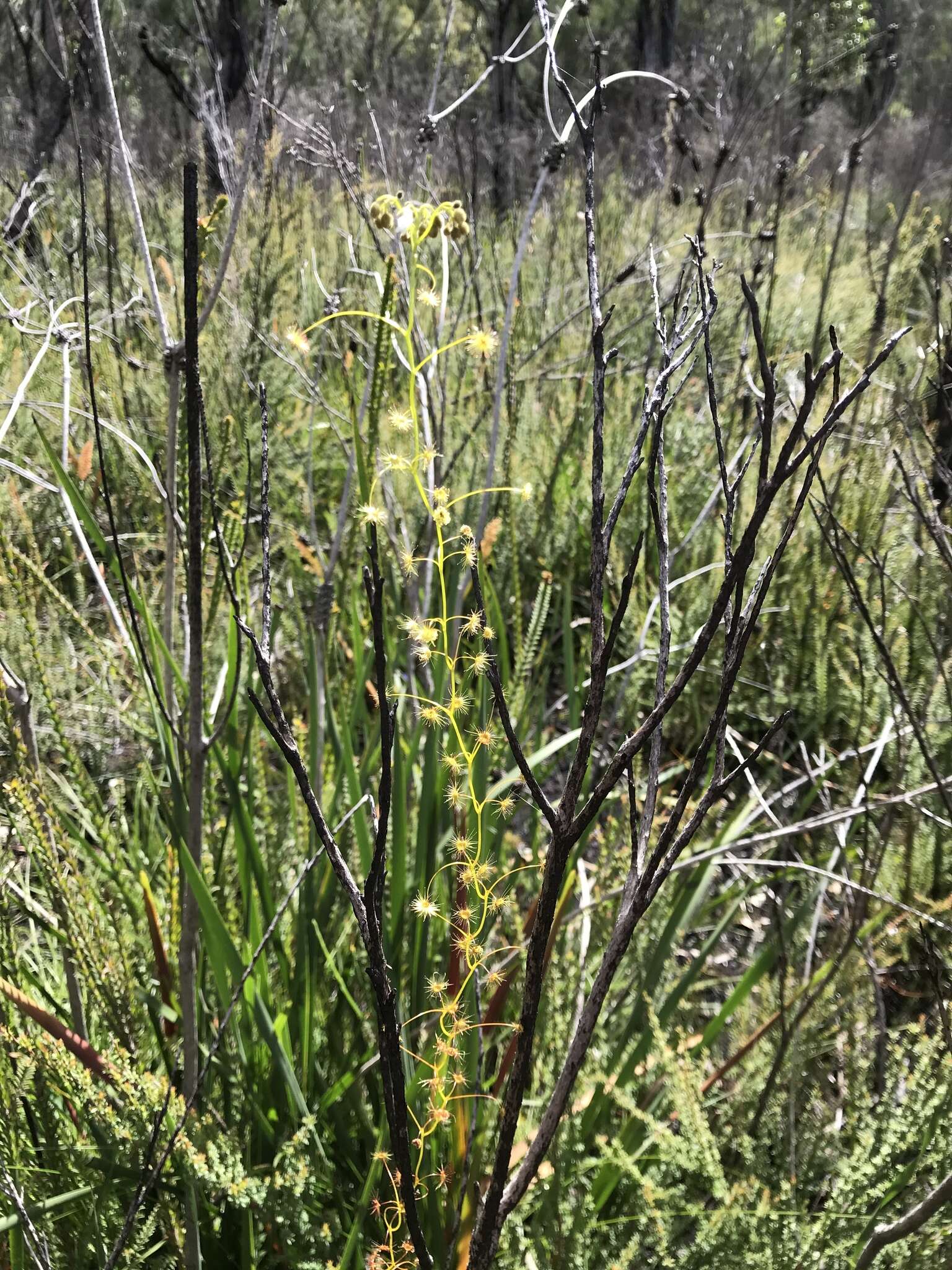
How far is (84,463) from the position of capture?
1.67 metres

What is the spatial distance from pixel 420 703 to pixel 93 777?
1018 millimetres

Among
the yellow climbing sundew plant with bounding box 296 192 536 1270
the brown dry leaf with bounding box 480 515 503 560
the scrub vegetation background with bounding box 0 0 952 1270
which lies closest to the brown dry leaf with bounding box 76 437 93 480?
the scrub vegetation background with bounding box 0 0 952 1270

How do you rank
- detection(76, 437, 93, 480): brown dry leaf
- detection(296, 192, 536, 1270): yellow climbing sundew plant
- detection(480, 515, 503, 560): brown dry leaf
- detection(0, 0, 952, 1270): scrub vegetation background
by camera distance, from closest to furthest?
detection(296, 192, 536, 1270): yellow climbing sundew plant → detection(0, 0, 952, 1270): scrub vegetation background → detection(480, 515, 503, 560): brown dry leaf → detection(76, 437, 93, 480): brown dry leaf

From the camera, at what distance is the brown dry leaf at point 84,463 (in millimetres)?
1626

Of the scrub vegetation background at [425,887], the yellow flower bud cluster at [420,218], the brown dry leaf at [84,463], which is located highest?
the yellow flower bud cluster at [420,218]

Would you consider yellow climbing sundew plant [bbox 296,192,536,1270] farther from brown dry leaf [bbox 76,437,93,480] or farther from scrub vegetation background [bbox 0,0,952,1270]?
brown dry leaf [bbox 76,437,93,480]

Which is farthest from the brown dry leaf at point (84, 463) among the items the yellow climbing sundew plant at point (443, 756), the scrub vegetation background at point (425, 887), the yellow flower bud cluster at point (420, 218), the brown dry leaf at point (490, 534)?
the yellow flower bud cluster at point (420, 218)

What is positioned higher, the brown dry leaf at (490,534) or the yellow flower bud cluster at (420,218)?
the yellow flower bud cluster at (420,218)

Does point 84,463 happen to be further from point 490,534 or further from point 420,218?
point 420,218

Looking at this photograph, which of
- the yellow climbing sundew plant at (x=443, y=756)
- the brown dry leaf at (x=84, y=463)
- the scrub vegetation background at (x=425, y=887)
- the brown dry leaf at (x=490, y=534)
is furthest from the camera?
the brown dry leaf at (x=84, y=463)

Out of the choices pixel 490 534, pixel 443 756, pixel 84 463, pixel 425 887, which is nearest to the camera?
pixel 443 756

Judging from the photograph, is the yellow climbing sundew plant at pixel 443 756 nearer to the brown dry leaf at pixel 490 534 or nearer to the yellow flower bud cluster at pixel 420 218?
the yellow flower bud cluster at pixel 420 218

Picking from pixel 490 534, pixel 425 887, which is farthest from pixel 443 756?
pixel 490 534

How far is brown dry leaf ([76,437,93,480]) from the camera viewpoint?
5.33 feet
